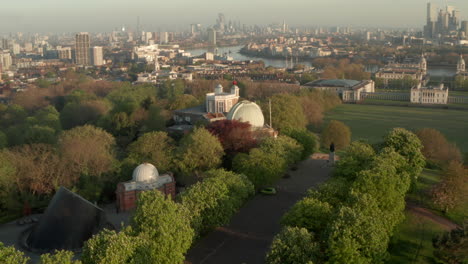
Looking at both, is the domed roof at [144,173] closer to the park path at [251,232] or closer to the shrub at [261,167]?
the shrub at [261,167]

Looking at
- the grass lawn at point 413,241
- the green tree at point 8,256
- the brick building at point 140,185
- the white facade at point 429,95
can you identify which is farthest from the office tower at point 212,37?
the green tree at point 8,256

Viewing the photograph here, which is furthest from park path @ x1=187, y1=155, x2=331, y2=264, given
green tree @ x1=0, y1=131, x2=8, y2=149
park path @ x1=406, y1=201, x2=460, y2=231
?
green tree @ x1=0, y1=131, x2=8, y2=149

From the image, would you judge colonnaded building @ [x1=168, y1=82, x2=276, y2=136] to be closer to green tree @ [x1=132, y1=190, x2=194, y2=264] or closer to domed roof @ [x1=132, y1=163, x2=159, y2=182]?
domed roof @ [x1=132, y1=163, x2=159, y2=182]

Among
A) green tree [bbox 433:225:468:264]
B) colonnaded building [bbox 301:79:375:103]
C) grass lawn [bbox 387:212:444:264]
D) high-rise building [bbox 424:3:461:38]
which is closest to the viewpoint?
green tree [bbox 433:225:468:264]

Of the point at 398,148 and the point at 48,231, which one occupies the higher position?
the point at 398,148

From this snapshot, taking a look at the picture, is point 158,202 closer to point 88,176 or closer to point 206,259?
point 206,259

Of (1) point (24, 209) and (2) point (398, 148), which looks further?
(2) point (398, 148)

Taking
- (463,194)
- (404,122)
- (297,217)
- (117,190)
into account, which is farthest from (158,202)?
(404,122)
